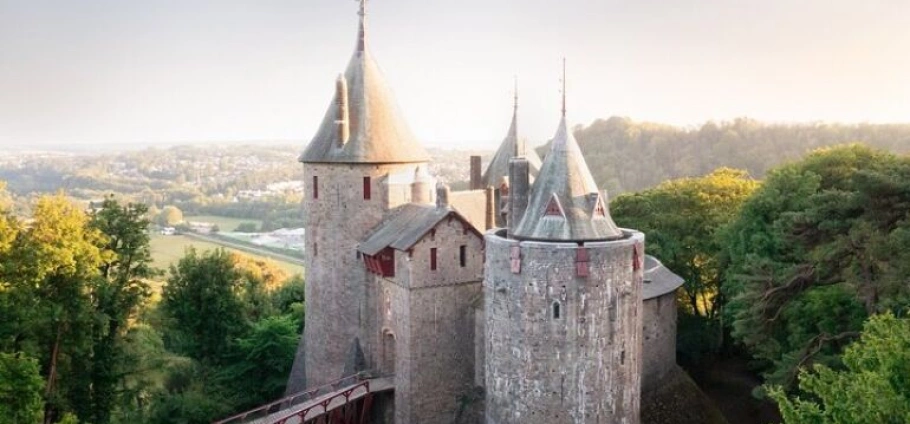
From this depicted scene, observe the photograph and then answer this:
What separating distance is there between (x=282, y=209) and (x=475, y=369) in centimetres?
5237

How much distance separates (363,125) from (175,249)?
39.1m

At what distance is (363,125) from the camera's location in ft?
95.4

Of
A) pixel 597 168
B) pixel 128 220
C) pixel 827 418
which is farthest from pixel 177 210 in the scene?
pixel 827 418

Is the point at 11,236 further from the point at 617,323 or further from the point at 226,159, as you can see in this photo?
the point at 226,159

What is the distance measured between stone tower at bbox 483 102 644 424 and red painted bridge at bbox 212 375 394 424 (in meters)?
5.52

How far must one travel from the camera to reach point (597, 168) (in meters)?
68.6

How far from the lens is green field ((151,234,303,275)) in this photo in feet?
194

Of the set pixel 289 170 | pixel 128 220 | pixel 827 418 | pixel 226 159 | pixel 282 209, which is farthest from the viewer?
pixel 226 159

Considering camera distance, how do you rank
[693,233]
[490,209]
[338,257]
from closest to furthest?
[338,257] → [490,209] → [693,233]

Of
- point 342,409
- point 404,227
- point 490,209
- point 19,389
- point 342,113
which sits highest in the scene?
point 342,113

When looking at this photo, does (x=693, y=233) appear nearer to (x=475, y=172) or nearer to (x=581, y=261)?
(x=475, y=172)

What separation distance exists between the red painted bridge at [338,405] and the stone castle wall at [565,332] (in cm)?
599

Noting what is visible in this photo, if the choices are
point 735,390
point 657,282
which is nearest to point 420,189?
point 657,282

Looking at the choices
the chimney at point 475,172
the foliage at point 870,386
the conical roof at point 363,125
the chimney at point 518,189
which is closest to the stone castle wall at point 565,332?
the chimney at point 518,189
